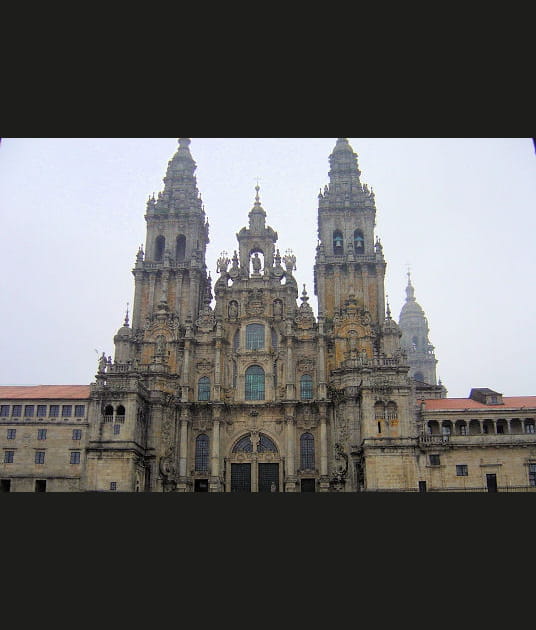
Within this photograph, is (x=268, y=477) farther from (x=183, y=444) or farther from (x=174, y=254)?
(x=174, y=254)

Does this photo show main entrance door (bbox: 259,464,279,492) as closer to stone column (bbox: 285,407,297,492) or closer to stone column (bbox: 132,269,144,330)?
stone column (bbox: 285,407,297,492)

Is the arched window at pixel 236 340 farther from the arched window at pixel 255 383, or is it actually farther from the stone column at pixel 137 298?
the stone column at pixel 137 298

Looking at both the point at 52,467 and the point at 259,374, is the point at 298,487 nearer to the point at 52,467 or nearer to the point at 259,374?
the point at 259,374

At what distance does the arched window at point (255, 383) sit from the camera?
53.4m

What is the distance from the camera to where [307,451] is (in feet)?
171

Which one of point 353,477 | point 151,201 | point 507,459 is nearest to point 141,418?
point 353,477

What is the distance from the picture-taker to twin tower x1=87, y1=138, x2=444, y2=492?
4841cm

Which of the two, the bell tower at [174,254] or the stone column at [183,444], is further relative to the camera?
the bell tower at [174,254]

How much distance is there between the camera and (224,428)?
2066 inches

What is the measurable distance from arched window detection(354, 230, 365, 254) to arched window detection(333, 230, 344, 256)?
117cm

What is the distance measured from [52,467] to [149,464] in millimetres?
6828

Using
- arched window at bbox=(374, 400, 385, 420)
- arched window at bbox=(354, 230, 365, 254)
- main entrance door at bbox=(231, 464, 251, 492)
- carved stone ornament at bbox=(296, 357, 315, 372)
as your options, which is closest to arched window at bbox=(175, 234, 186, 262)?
carved stone ornament at bbox=(296, 357, 315, 372)

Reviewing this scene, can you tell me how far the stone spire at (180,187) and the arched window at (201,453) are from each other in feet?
65.5

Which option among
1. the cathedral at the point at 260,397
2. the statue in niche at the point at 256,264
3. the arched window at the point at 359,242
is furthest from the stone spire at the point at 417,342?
the statue in niche at the point at 256,264
